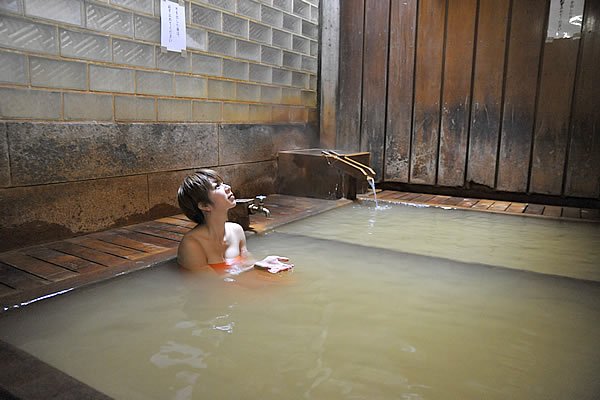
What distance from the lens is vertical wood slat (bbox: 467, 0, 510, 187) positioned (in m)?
5.15

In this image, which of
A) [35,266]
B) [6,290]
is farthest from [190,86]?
[6,290]

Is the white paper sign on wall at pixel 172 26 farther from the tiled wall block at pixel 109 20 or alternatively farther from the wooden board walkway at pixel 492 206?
the wooden board walkway at pixel 492 206

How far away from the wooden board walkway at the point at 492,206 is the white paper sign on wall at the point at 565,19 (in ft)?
6.06

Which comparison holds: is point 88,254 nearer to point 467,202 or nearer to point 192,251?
point 192,251

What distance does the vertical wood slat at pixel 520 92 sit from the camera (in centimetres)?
497

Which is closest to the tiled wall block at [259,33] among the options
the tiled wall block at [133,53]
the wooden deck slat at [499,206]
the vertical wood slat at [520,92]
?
the tiled wall block at [133,53]

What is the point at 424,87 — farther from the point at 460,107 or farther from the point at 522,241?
the point at 522,241

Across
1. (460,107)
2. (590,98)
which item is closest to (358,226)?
(460,107)

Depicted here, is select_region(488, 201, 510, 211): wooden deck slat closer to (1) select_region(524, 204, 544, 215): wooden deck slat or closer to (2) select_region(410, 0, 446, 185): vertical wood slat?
(1) select_region(524, 204, 544, 215): wooden deck slat

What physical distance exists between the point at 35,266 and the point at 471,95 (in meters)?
4.82

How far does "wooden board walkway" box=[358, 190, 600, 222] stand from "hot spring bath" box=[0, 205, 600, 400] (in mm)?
1543

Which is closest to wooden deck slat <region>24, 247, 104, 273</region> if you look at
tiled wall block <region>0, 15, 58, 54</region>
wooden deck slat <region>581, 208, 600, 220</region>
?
tiled wall block <region>0, 15, 58, 54</region>

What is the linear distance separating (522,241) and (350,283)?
1.76 meters

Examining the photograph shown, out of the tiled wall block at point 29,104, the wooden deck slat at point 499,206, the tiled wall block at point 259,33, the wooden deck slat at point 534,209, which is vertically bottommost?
the wooden deck slat at point 534,209
